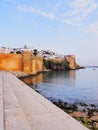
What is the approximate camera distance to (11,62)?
41.0 meters

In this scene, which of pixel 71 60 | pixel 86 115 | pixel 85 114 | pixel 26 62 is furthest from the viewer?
pixel 71 60

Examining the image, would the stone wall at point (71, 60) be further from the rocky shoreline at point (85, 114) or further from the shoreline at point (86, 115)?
the shoreline at point (86, 115)

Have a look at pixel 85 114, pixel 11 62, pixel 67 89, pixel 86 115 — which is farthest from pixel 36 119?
pixel 11 62

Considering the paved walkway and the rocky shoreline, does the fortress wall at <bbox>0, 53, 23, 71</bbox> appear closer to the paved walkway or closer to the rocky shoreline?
the rocky shoreline

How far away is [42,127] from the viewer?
3768 millimetres

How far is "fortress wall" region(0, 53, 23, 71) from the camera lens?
133ft

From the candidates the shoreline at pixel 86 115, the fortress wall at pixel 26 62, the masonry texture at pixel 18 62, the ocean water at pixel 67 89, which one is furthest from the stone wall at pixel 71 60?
the shoreline at pixel 86 115

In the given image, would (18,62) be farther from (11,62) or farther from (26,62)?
(26,62)

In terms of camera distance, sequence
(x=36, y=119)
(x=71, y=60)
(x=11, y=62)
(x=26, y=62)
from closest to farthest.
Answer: (x=36, y=119), (x=26, y=62), (x=11, y=62), (x=71, y=60)

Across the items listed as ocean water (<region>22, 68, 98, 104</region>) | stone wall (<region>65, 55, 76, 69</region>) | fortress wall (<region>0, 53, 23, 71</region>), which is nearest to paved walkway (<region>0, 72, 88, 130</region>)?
ocean water (<region>22, 68, 98, 104</region>)

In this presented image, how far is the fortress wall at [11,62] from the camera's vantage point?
4059cm

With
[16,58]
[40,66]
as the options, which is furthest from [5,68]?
[40,66]

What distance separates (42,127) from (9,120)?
68cm

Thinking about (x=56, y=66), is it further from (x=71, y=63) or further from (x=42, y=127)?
(x=42, y=127)
